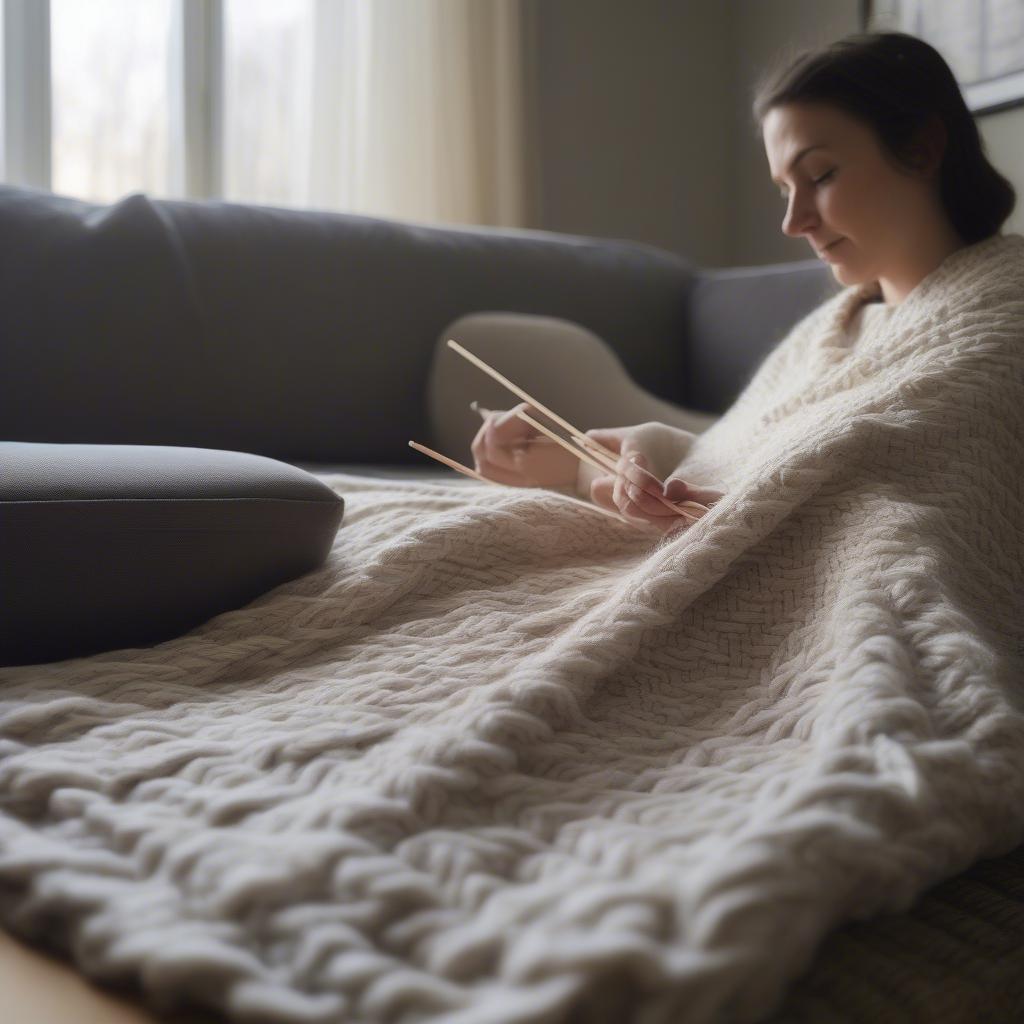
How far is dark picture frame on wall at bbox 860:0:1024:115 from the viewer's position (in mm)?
1955

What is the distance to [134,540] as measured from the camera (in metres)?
0.78

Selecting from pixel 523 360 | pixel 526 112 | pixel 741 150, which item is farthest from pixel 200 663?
pixel 741 150

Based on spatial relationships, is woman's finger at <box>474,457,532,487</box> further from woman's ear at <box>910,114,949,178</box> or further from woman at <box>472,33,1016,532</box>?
woman's ear at <box>910,114,949,178</box>

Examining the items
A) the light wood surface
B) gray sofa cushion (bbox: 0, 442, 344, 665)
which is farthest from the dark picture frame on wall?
the light wood surface

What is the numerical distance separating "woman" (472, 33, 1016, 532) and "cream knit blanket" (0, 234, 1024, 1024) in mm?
94

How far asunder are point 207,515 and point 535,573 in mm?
266

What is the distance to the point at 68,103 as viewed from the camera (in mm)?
2088

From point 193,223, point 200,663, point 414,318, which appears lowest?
A: point 200,663

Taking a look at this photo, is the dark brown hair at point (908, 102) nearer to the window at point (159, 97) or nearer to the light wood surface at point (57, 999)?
the light wood surface at point (57, 999)

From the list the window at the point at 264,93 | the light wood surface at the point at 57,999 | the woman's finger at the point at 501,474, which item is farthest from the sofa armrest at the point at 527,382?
the light wood surface at the point at 57,999

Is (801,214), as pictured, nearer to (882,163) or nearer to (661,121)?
(882,163)

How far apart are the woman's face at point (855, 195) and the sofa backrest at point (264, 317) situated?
26.3 inches

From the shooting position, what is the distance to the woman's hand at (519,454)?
112 cm

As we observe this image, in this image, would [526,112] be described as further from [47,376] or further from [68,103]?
[47,376]
